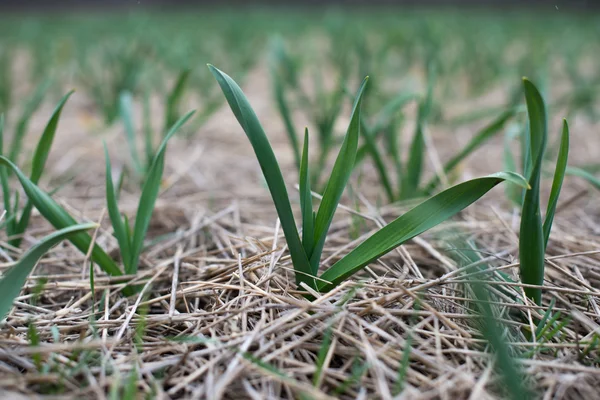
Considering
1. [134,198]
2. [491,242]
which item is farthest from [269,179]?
[134,198]

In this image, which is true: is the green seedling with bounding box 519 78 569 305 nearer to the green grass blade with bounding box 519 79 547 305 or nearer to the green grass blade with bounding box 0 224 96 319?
the green grass blade with bounding box 519 79 547 305

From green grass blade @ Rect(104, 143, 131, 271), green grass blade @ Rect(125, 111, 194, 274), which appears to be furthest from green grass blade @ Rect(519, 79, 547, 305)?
green grass blade @ Rect(104, 143, 131, 271)

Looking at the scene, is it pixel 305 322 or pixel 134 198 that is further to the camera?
pixel 134 198

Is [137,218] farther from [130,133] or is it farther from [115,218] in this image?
[130,133]

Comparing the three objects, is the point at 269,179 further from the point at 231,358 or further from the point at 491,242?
the point at 491,242

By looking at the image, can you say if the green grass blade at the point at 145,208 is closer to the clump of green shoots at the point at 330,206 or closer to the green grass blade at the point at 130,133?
the clump of green shoots at the point at 330,206

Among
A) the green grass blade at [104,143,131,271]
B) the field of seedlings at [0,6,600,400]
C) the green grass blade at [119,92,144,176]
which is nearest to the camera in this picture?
the field of seedlings at [0,6,600,400]

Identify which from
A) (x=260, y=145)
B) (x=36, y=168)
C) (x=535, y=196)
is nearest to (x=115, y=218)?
(x=36, y=168)
